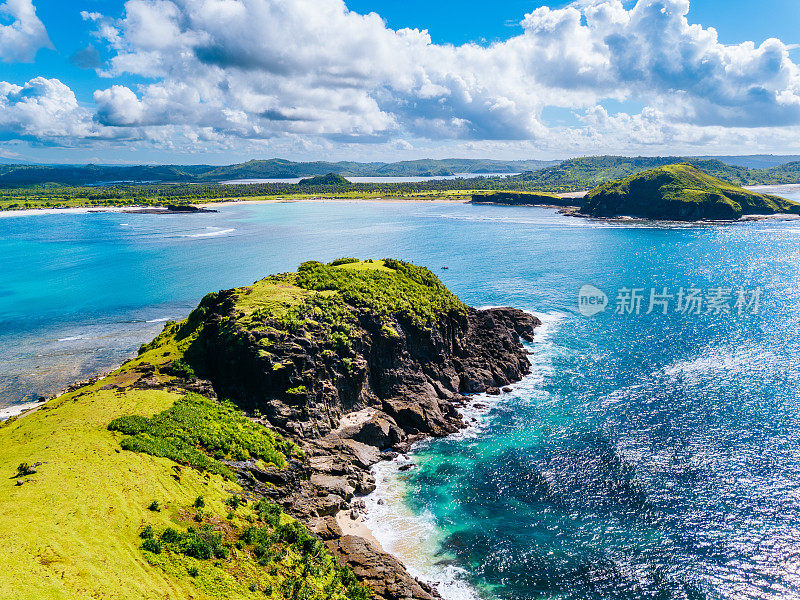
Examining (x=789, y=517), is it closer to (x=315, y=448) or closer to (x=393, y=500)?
(x=393, y=500)

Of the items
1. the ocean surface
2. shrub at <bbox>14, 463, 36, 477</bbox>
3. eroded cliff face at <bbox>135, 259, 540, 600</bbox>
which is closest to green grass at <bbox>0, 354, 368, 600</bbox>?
shrub at <bbox>14, 463, 36, 477</bbox>

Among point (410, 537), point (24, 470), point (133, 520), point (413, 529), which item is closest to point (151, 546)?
point (133, 520)

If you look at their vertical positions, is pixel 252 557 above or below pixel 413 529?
above

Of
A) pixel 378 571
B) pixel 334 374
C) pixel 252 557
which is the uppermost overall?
pixel 334 374

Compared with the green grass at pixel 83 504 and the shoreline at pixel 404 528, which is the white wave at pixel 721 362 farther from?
the green grass at pixel 83 504

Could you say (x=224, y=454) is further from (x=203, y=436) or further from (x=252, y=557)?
(x=252, y=557)

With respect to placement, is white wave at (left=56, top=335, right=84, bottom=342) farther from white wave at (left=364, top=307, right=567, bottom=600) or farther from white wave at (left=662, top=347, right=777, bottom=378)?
white wave at (left=662, top=347, right=777, bottom=378)
